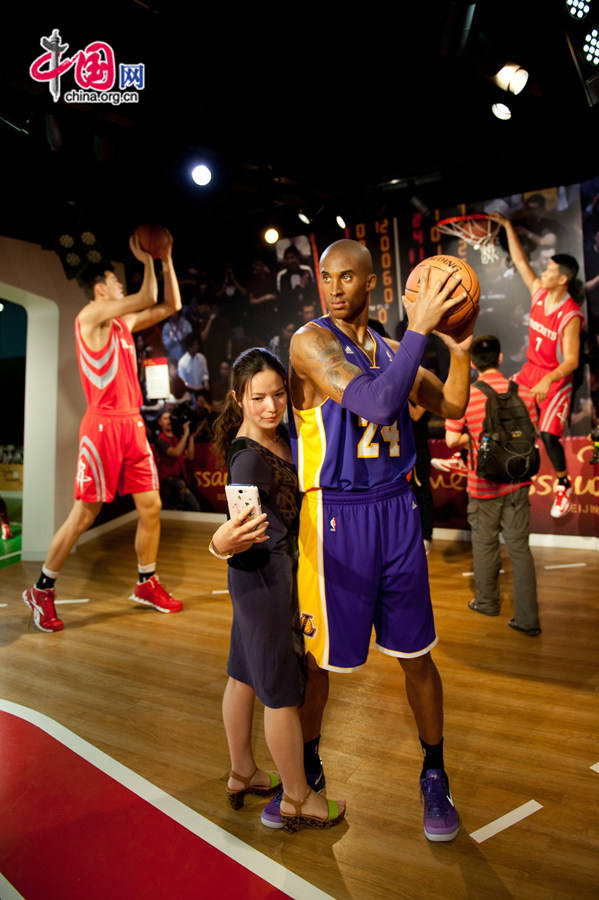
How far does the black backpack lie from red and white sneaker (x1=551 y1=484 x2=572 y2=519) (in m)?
2.07

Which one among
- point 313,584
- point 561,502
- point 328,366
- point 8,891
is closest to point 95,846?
point 8,891

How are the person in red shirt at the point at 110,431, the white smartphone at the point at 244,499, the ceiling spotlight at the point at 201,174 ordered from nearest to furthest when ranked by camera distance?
the white smartphone at the point at 244,499, the person in red shirt at the point at 110,431, the ceiling spotlight at the point at 201,174

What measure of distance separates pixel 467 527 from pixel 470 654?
2.88m

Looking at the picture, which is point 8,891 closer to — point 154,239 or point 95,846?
point 95,846

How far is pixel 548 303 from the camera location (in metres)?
5.49

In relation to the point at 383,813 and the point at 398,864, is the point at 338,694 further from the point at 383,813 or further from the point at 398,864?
the point at 398,864

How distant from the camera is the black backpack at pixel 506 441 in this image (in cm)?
359

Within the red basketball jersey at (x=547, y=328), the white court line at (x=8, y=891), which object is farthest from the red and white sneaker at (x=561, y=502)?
the white court line at (x=8, y=891)

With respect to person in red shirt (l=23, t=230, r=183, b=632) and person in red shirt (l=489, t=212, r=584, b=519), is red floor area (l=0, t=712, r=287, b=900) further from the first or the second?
person in red shirt (l=489, t=212, r=584, b=519)

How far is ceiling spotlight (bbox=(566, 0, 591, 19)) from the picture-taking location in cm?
301

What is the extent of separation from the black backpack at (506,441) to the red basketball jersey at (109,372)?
2.39 metres

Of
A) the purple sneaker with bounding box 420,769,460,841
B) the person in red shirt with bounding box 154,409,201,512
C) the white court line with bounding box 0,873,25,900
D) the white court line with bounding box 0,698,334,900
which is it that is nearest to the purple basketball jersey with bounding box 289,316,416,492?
the purple sneaker with bounding box 420,769,460,841

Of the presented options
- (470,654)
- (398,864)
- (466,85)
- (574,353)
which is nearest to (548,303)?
→ (574,353)

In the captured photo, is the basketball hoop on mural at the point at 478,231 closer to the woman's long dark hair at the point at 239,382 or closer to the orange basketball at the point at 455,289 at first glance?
the orange basketball at the point at 455,289
